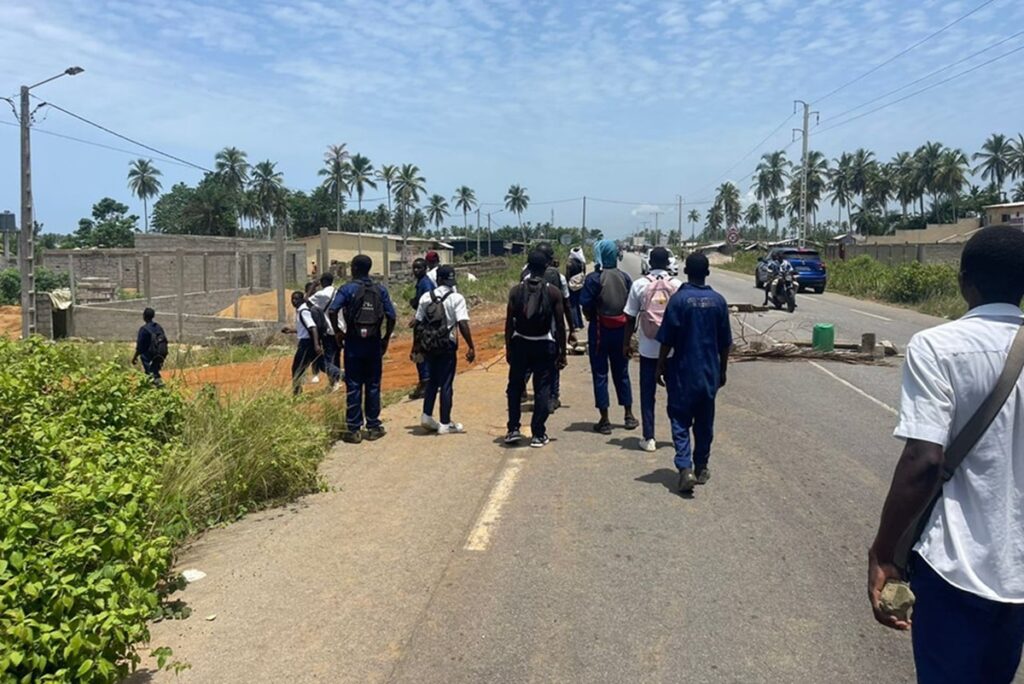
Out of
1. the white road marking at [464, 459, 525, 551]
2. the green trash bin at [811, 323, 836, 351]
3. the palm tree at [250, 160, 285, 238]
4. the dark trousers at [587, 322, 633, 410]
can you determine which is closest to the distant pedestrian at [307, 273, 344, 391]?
the dark trousers at [587, 322, 633, 410]

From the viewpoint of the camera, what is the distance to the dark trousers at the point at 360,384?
8.20 m

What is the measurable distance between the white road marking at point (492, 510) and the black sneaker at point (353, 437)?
1.78 meters

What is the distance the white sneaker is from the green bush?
366cm

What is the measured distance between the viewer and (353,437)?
8281 mm

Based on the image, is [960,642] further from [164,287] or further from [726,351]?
[164,287]

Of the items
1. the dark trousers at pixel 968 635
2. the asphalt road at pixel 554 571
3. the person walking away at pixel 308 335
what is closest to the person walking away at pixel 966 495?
the dark trousers at pixel 968 635

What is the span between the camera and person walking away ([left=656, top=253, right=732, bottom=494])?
621cm

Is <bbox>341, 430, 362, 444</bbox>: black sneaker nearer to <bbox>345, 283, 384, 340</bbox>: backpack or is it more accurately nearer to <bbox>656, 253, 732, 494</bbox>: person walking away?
<bbox>345, 283, 384, 340</bbox>: backpack

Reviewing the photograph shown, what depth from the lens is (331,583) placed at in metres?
4.72

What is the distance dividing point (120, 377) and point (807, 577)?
16.6 feet

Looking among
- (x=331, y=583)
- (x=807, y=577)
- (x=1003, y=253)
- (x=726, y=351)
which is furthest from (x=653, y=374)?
(x=1003, y=253)

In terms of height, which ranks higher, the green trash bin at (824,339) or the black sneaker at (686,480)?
the green trash bin at (824,339)

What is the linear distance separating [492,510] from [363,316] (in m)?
2.92

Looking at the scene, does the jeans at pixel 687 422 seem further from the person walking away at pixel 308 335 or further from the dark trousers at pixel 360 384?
the person walking away at pixel 308 335
